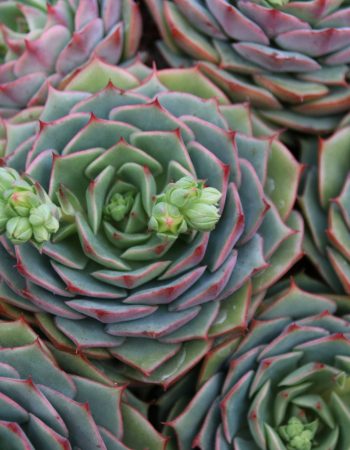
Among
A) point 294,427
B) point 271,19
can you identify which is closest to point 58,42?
point 271,19

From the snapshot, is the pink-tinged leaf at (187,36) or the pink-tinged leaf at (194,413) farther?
the pink-tinged leaf at (187,36)

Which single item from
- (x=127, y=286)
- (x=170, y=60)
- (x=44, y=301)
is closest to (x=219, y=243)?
(x=127, y=286)

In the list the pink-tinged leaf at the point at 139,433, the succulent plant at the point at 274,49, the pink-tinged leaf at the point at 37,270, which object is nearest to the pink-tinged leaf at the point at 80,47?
the succulent plant at the point at 274,49

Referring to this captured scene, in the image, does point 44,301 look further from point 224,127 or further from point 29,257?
point 224,127

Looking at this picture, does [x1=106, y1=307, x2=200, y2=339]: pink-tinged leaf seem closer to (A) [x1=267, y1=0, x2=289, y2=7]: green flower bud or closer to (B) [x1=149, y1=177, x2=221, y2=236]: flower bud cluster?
(B) [x1=149, y1=177, x2=221, y2=236]: flower bud cluster

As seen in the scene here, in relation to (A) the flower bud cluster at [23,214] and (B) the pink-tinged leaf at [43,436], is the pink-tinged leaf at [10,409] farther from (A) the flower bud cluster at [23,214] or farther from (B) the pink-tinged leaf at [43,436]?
(A) the flower bud cluster at [23,214]

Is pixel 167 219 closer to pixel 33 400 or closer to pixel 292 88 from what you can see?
pixel 33 400
